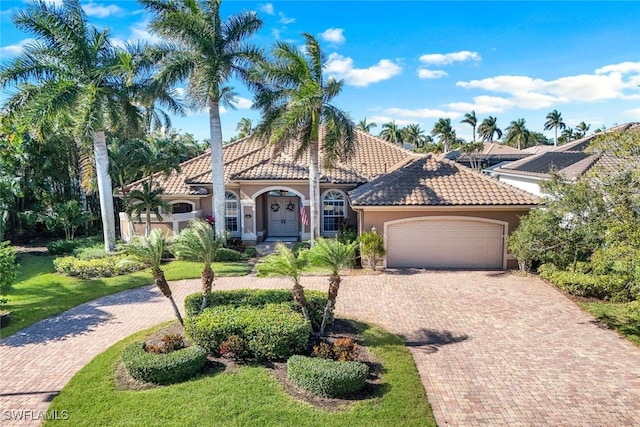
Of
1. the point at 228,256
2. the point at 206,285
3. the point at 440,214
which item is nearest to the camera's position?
the point at 206,285

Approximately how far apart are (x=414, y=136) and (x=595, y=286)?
65896mm

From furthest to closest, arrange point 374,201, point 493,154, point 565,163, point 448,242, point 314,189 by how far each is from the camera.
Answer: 1. point 493,154
2. point 565,163
3. point 314,189
4. point 448,242
5. point 374,201

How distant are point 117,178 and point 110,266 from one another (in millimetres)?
9853

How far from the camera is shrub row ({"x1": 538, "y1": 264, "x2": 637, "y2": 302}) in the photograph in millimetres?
12602

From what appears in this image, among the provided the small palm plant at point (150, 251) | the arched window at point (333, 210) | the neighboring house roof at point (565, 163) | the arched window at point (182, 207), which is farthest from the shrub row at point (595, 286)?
the arched window at point (182, 207)

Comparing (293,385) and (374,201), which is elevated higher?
(374,201)

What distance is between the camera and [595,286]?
12.9 metres

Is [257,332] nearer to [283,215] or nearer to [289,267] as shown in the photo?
[289,267]

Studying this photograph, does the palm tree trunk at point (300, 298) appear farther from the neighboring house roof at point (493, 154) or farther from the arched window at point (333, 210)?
the neighboring house roof at point (493, 154)

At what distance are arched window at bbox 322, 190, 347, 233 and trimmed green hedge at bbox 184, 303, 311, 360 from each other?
12963 mm

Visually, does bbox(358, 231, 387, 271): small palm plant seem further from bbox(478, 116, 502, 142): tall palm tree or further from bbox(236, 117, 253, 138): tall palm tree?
bbox(478, 116, 502, 142): tall palm tree

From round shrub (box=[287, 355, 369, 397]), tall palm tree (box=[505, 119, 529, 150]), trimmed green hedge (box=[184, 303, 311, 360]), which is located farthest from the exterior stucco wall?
tall palm tree (box=[505, 119, 529, 150])

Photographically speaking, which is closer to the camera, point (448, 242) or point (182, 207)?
point (448, 242)

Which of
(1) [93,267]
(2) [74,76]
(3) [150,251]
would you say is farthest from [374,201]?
(2) [74,76]
